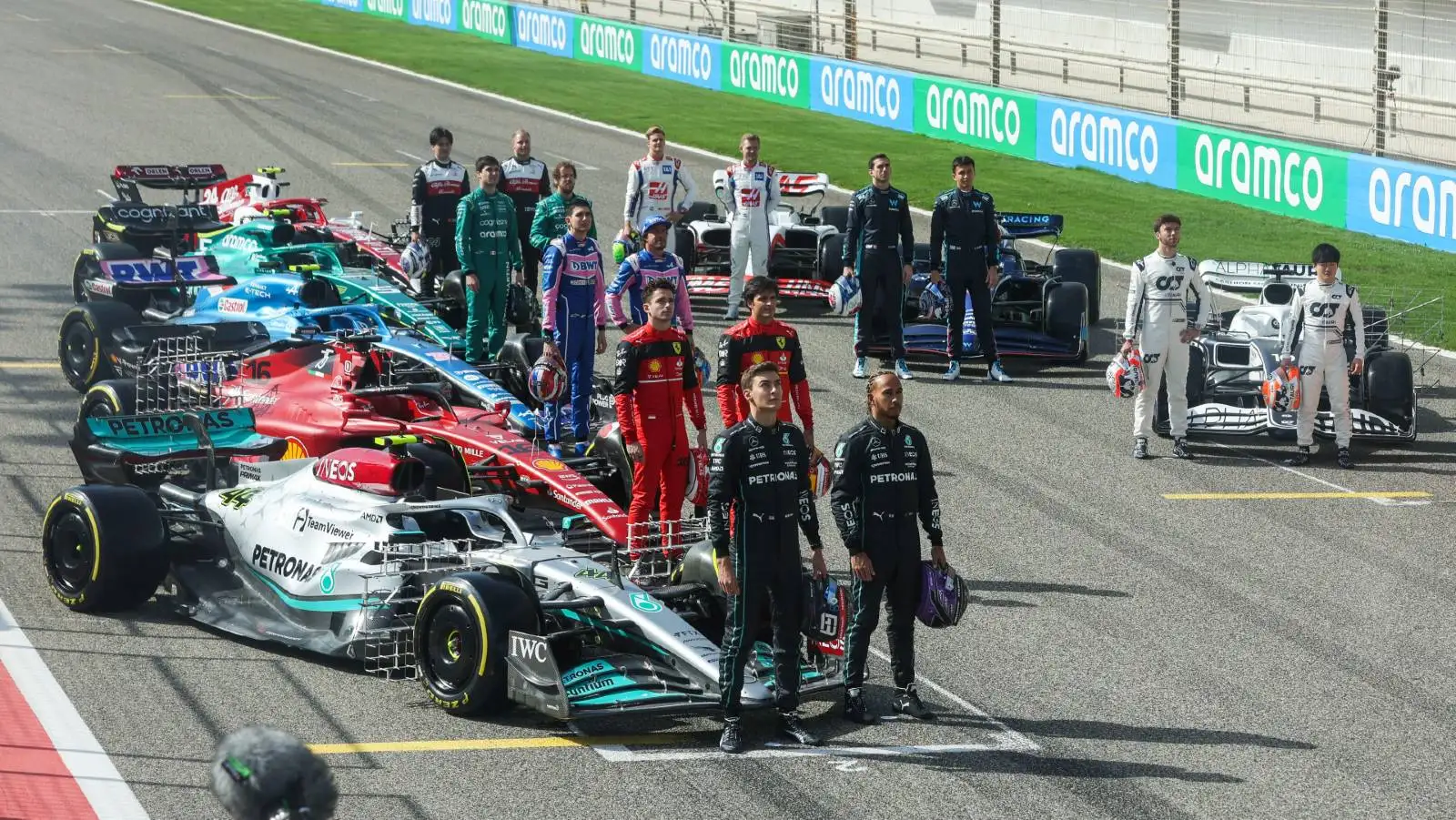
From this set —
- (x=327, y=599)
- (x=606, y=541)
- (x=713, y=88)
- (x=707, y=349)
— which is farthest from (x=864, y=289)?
(x=713, y=88)

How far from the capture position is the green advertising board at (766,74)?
35.9 metres

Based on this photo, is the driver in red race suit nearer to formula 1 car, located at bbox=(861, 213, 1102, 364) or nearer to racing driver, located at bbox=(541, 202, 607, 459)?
racing driver, located at bbox=(541, 202, 607, 459)

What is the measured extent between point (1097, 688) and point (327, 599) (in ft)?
14.5

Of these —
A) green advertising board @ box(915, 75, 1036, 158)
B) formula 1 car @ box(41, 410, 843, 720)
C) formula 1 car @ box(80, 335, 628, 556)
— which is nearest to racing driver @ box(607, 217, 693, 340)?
formula 1 car @ box(80, 335, 628, 556)

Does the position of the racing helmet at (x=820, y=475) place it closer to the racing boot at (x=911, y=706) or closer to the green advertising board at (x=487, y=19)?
the racing boot at (x=911, y=706)

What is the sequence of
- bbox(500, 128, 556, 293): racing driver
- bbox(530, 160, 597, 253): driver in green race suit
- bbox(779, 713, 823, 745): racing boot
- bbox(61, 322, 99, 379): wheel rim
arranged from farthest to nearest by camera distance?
bbox(500, 128, 556, 293): racing driver < bbox(530, 160, 597, 253): driver in green race suit < bbox(61, 322, 99, 379): wheel rim < bbox(779, 713, 823, 745): racing boot

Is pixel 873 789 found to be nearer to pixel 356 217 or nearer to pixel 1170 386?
pixel 1170 386

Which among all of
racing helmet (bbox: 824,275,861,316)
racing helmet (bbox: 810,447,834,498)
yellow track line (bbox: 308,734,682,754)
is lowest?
yellow track line (bbox: 308,734,682,754)

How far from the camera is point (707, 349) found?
A: 19.5m

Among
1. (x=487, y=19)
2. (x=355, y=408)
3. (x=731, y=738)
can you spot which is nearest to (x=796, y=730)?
(x=731, y=738)

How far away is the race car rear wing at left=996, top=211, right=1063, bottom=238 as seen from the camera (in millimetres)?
19359

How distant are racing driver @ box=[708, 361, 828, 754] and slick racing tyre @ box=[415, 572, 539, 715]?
1.15 m

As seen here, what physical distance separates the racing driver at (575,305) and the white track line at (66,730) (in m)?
4.74

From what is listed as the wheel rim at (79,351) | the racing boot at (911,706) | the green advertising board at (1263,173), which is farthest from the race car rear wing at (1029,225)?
the racing boot at (911,706)
